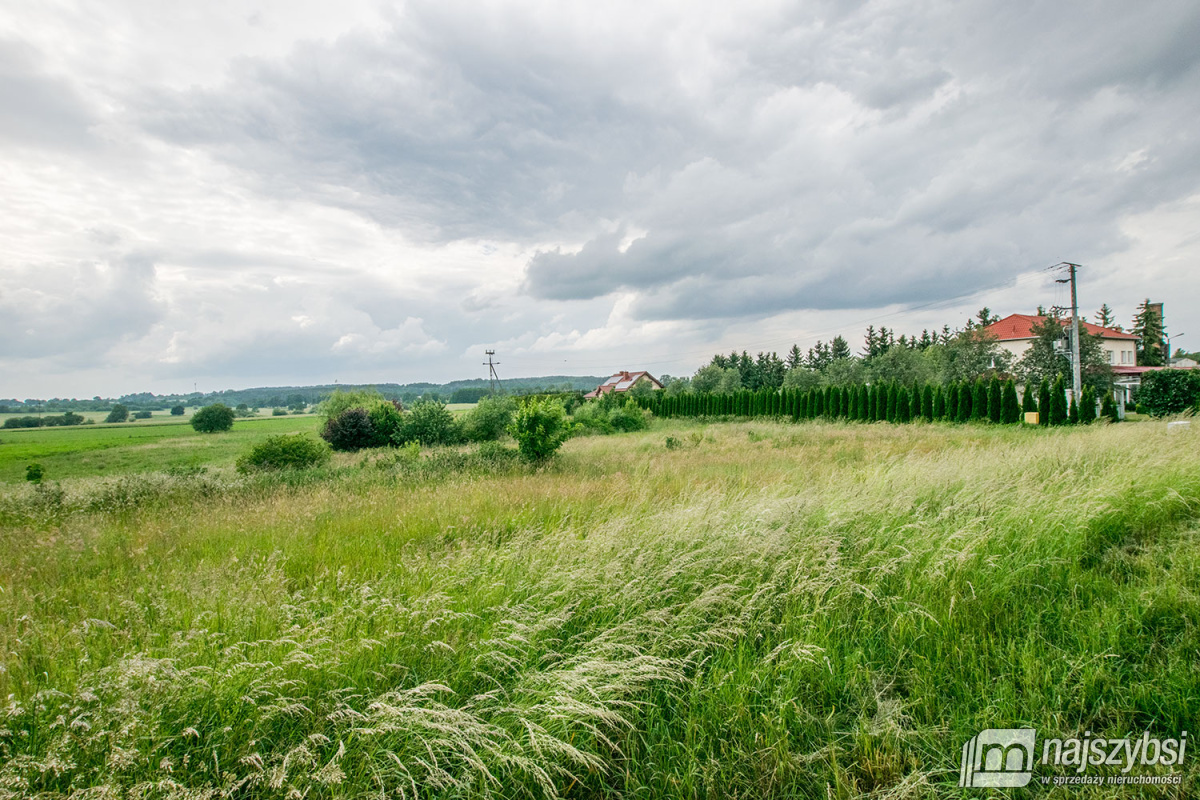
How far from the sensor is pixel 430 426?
2412cm

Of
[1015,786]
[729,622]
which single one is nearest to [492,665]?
[729,622]

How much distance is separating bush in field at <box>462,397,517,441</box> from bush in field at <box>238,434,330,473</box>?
983 centimetres

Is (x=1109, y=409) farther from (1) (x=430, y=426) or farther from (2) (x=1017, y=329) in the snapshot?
(2) (x=1017, y=329)

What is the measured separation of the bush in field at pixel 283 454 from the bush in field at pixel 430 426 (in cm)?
817

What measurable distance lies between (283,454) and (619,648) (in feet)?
49.4

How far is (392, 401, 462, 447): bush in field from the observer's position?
939 inches

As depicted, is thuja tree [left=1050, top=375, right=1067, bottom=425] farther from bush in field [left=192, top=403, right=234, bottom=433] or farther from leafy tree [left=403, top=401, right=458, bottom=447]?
bush in field [left=192, top=403, right=234, bottom=433]

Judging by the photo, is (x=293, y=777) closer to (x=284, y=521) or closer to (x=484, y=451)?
(x=284, y=521)

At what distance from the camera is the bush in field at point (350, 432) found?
2384 centimetres

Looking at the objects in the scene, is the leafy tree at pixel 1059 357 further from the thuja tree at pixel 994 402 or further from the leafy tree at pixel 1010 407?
the leafy tree at pixel 1010 407

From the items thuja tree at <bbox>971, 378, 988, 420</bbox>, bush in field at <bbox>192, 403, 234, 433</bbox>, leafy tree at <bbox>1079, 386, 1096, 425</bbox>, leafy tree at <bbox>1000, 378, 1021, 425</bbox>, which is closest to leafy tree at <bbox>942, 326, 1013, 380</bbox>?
thuja tree at <bbox>971, 378, 988, 420</bbox>

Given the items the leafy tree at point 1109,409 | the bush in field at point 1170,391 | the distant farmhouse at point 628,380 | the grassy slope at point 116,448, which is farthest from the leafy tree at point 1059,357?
the distant farmhouse at point 628,380

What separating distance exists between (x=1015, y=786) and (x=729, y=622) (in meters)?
1.48

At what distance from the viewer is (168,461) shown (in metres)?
13.0
